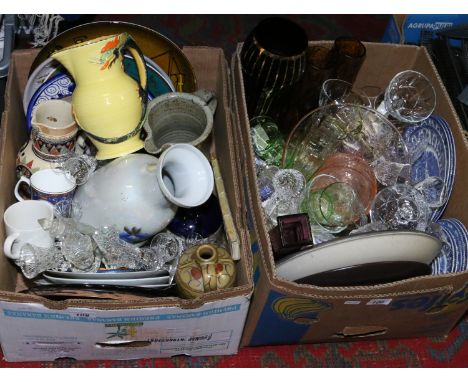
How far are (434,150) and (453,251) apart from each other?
209 millimetres

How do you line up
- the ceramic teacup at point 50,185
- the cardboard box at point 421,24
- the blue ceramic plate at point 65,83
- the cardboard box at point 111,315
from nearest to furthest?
the cardboard box at point 111,315
the ceramic teacup at point 50,185
the blue ceramic plate at point 65,83
the cardboard box at point 421,24

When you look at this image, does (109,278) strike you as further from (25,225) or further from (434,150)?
(434,150)

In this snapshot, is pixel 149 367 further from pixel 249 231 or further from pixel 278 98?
pixel 278 98

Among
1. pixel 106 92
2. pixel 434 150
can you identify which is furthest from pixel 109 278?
pixel 434 150

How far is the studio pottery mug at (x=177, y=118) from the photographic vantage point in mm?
967

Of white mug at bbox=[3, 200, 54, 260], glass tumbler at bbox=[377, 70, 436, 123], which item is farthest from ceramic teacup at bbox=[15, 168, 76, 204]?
glass tumbler at bbox=[377, 70, 436, 123]

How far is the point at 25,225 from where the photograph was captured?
0.89 metres

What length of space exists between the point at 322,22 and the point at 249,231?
95 centimetres

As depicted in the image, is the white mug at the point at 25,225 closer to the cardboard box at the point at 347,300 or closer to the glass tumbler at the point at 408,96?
the cardboard box at the point at 347,300

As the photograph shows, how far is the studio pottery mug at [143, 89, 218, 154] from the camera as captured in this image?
967 millimetres

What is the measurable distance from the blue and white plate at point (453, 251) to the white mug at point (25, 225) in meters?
0.65

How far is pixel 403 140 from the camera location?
1.09m

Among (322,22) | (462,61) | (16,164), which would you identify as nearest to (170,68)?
(16,164)

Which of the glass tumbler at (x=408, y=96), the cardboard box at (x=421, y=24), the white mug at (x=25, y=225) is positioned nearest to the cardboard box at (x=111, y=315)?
the white mug at (x=25, y=225)
